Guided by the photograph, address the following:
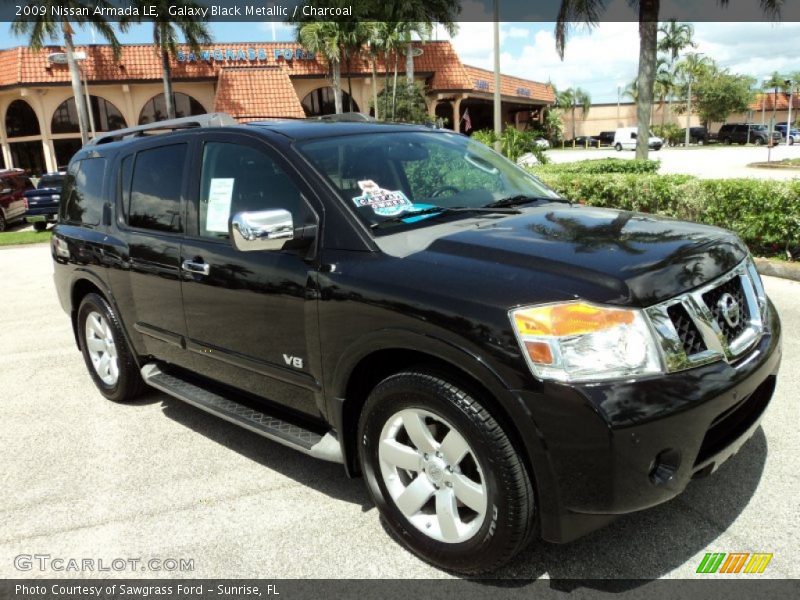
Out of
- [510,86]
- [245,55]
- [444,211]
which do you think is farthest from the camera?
[510,86]

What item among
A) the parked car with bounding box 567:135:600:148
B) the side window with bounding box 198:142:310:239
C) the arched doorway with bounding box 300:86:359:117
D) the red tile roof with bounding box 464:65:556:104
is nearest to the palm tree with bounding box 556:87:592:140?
the parked car with bounding box 567:135:600:148

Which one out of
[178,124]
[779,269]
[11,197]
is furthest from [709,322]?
[11,197]

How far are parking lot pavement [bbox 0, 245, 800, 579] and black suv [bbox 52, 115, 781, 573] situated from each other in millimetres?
389

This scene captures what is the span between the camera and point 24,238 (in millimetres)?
17172

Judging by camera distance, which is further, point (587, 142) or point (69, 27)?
point (587, 142)

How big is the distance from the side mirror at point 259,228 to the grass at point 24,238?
16137mm

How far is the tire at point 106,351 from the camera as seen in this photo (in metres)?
4.68

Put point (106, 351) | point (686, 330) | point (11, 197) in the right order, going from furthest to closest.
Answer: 1. point (11, 197)
2. point (106, 351)
3. point (686, 330)

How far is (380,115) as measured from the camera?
3612cm

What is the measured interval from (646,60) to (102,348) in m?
16.1

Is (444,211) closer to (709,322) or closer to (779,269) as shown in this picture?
(709,322)

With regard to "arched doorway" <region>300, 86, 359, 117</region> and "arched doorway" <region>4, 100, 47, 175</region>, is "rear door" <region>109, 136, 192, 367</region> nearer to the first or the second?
"arched doorway" <region>300, 86, 359, 117</region>

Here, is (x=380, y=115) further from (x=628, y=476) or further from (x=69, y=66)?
(x=628, y=476)

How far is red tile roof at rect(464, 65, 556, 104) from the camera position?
3841 centimetres
